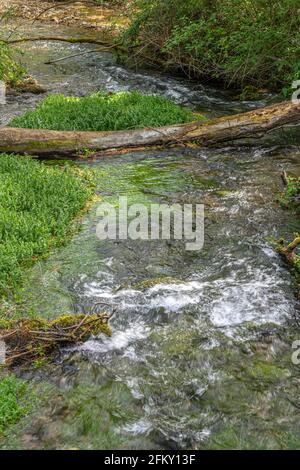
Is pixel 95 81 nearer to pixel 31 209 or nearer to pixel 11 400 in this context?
pixel 31 209

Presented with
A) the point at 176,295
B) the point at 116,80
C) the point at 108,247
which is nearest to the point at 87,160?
the point at 108,247

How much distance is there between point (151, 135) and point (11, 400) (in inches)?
326

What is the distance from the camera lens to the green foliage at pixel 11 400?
526 centimetres

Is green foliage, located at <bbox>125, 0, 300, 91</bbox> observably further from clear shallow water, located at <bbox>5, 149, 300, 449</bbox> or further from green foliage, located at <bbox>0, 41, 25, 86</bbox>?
clear shallow water, located at <bbox>5, 149, 300, 449</bbox>

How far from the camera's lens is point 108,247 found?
8.52 metres

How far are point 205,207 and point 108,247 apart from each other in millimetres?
2224

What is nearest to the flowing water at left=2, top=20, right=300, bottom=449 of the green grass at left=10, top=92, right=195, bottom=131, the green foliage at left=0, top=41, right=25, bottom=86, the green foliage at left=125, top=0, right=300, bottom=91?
the green grass at left=10, top=92, right=195, bottom=131

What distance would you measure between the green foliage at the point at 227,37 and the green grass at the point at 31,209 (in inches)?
279

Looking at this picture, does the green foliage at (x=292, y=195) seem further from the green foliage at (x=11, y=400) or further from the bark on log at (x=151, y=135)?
the green foliage at (x=11, y=400)

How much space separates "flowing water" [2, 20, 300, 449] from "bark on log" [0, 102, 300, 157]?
4.84 ft

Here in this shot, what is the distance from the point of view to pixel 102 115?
13430 millimetres

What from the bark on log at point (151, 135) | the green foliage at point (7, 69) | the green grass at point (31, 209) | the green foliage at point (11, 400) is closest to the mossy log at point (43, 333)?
the green foliage at point (11, 400)

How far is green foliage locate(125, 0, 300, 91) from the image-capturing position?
1442 centimetres

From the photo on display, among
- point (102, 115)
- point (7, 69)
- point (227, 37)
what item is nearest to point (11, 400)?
point (102, 115)
